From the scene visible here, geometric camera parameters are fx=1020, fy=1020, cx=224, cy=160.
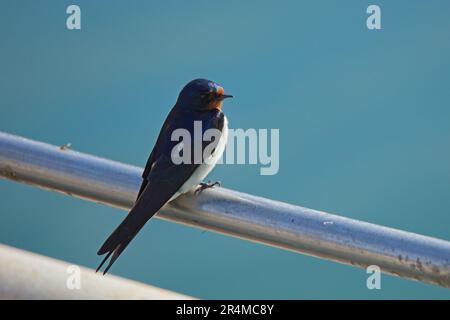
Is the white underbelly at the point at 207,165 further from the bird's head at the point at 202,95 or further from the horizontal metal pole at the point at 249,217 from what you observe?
the horizontal metal pole at the point at 249,217

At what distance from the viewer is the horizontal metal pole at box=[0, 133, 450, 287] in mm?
1394

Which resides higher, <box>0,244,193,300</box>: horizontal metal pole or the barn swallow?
the barn swallow

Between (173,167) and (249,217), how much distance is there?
76cm

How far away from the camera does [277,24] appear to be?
5520 millimetres

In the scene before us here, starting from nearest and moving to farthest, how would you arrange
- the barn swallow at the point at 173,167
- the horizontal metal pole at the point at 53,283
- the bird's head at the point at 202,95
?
the horizontal metal pole at the point at 53,283
the barn swallow at the point at 173,167
the bird's head at the point at 202,95

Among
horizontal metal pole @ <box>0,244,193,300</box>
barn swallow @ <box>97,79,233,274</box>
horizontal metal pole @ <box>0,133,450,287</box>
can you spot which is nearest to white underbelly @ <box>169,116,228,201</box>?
barn swallow @ <box>97,79,233,274</box>

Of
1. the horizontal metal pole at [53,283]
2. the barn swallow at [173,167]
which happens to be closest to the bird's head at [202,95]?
the barn swallow at [173,167]

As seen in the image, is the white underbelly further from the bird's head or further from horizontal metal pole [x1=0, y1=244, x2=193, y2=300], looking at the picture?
horizontal metal pole [x1=0, y1=244, x2=193, y2=300]

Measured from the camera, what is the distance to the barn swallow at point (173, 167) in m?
1.87

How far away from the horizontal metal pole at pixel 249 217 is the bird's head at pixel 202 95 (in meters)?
0.75

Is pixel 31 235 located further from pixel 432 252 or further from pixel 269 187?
pixel 432 252

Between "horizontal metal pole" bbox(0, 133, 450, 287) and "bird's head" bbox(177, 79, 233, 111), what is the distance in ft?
2.45

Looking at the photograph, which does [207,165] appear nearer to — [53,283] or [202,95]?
[202,95]
